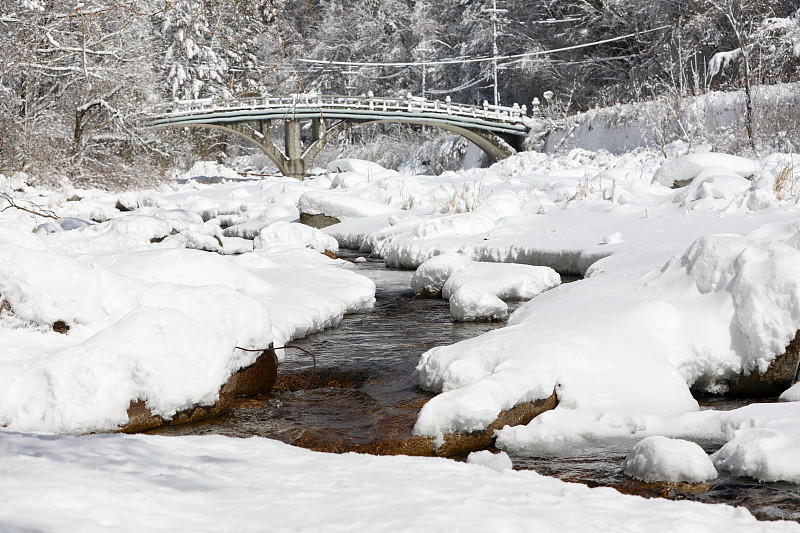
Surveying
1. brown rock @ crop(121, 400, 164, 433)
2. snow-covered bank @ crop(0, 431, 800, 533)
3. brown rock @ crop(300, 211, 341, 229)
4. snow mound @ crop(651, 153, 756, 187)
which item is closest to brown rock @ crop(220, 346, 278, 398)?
brown rock @ crop(121, 400, 164, 433)

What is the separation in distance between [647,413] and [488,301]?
2.74m

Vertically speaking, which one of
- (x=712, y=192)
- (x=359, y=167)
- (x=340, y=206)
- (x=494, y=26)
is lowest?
(x=340, y=206)

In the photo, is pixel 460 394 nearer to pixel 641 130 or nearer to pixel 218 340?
pixel 218 340

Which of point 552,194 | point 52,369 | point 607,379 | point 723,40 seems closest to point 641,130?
point 723,40

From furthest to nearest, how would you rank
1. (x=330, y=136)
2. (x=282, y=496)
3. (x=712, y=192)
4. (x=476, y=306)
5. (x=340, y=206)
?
(x=330, y=136), (x=340, y=206), (x=712, y=192), (x=476, y=306), (x=282, y=496)

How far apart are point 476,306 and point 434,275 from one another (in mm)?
1464

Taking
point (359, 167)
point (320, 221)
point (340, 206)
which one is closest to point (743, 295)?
point (340, 206)

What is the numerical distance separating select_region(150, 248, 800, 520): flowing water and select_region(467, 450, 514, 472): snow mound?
24 cm

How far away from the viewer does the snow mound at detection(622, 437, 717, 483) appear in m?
2.93

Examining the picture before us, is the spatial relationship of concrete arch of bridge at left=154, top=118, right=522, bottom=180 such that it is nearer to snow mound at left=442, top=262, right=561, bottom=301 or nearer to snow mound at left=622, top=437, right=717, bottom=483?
snow mound at left=442, top=262, right=561, bottom=301

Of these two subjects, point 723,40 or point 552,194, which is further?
point 723,40

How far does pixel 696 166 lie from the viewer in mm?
11344

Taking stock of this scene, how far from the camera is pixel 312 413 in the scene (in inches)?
162

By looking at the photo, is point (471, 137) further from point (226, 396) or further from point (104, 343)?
point (104, 343)
